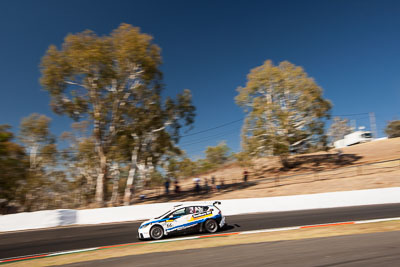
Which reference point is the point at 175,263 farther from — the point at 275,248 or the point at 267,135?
the point at 267,135

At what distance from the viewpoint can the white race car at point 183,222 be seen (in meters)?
10.2

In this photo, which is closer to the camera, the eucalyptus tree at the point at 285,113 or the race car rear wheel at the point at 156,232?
the race car rear wheel at the point at 156,232

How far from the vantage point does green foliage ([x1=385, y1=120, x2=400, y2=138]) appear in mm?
75119

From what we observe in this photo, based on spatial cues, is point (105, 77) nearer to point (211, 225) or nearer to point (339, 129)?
point (211, 225)

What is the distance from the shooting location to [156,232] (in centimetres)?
1023

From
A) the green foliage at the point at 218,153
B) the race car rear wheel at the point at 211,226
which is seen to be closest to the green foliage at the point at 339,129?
the green foliage at the point at 218,153

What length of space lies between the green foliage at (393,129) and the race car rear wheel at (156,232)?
86140 mm

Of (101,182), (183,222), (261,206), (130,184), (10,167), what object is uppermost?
(10,167)

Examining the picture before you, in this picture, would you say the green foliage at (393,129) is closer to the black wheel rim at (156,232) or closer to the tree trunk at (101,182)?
the tree trunk at (101,182)

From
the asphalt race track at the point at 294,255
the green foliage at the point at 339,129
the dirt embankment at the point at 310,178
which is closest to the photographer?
the asphalt race track at the point at 294,255

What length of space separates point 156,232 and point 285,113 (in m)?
25.0

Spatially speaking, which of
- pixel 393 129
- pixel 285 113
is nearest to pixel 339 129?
pixel 393 129

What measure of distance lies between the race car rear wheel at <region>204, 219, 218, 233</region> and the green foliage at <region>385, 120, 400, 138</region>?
277 ft

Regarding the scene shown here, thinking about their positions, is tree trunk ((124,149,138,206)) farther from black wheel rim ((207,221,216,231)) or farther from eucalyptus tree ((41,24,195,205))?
black wheel rim ((207,221,216,231))
